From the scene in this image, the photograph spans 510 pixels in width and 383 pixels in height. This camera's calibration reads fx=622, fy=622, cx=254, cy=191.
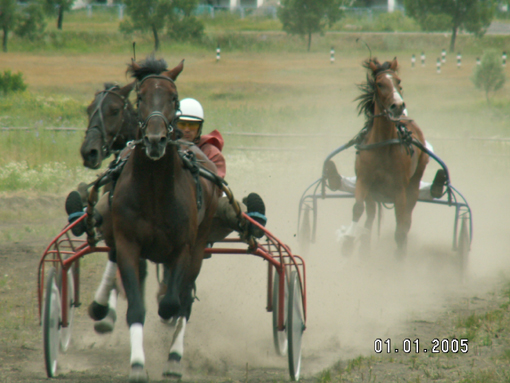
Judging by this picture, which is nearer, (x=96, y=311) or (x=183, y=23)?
(x=96, y=311)

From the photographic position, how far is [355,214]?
714 cm

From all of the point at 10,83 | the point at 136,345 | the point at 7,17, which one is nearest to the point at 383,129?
the point at 136,345

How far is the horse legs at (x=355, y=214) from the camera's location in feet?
22.9

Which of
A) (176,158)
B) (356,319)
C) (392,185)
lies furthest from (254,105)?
(176,158)

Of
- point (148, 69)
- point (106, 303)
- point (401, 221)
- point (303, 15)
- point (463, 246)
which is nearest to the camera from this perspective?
point (148, 69)

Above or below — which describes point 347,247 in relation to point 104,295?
below

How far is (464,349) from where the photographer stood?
462cm

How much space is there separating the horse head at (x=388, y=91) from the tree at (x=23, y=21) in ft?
67.4

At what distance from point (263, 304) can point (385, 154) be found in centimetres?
213

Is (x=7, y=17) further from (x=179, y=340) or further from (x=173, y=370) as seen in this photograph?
(x=173, y=370)

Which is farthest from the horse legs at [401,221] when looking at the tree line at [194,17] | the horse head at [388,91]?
the tree line at [194,17]

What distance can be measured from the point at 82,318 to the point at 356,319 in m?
2.43

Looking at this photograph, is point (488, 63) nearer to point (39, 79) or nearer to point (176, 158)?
point (39, 79)

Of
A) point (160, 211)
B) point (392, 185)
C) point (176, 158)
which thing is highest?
point (176, 158)
